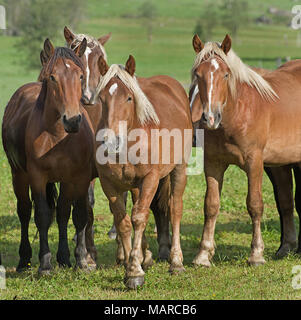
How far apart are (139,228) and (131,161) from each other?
0.70m

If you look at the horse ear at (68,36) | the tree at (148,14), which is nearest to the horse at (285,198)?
the horse ear at (68,36)

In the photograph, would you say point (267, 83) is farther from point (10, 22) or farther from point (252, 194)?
point (10, 22)

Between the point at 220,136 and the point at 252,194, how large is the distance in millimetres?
803

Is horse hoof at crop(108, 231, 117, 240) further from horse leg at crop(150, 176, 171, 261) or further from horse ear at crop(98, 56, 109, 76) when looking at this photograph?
horse ear at crop(98, 56, 109, 76)

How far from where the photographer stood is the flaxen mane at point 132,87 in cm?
623

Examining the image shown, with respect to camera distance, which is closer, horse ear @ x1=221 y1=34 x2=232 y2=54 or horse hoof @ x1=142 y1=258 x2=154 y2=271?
horse ear @ x1=221 y1=34 x2=232 y2=54

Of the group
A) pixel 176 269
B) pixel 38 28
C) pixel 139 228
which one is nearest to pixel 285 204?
pixel 176 269

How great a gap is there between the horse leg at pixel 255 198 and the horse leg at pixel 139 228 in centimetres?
137

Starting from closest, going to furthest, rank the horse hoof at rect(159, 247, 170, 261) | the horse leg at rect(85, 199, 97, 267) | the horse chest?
the horse chest, the horse leg at rect(85, 199, 97, 267), the horse hoof at rect(159, 247, 170, 261)

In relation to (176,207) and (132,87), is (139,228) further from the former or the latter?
(132,87)

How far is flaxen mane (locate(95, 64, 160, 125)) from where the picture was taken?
20.5 ft

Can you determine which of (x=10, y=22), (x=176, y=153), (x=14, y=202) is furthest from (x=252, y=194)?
(x=10, y=22)

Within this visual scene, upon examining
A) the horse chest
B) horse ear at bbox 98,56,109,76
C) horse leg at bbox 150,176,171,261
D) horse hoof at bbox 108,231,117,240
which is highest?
horse ear at bbox 98,56,109,76

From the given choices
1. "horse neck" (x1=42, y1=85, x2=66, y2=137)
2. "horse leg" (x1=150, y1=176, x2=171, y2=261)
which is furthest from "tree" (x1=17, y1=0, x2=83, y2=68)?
"horse neck" (x1=42, y1=85, x2=66, y2=137)
